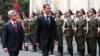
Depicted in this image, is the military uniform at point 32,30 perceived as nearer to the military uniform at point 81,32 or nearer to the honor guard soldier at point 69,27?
the honor guard soldier at point 69,27

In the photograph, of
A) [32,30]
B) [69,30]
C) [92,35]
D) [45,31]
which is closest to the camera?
[45,31]

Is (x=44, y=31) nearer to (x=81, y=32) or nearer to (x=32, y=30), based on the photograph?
(x=81, y=32)

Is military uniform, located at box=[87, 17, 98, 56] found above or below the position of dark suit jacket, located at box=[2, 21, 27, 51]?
below

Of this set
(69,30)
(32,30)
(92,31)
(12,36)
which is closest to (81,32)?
(92,31)

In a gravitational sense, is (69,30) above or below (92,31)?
below

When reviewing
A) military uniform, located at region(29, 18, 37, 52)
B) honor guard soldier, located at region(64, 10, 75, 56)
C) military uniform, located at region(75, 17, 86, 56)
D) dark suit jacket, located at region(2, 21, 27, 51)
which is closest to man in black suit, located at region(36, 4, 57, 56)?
dark suit jacket, located at region(2, 21, 27, 51)

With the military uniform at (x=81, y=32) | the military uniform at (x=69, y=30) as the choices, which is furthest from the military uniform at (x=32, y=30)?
the military uniform at (x=81, y=32)

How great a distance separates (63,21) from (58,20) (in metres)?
0.28

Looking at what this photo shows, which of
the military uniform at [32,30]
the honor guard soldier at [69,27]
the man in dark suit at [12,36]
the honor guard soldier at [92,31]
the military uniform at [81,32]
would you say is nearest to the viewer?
the man in dark suit at [12,36]

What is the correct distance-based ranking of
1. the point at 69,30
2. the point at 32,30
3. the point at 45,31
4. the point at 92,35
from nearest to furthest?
the point at 45,31
the point at 92,35
the point at 69,30
the point at 32,30

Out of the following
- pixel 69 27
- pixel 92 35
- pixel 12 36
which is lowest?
pixel 92 35

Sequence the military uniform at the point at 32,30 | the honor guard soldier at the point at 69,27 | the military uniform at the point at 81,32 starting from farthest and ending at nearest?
the military uniform at the point at 32,30 → the honor guard soldier at the point at 69,27 → the military uniform at the point at 81,32

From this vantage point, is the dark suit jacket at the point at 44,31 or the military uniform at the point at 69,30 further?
the military uniform at the point at 69,30

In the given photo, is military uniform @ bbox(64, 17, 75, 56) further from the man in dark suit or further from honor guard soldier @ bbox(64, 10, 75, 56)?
the man in dark suit
